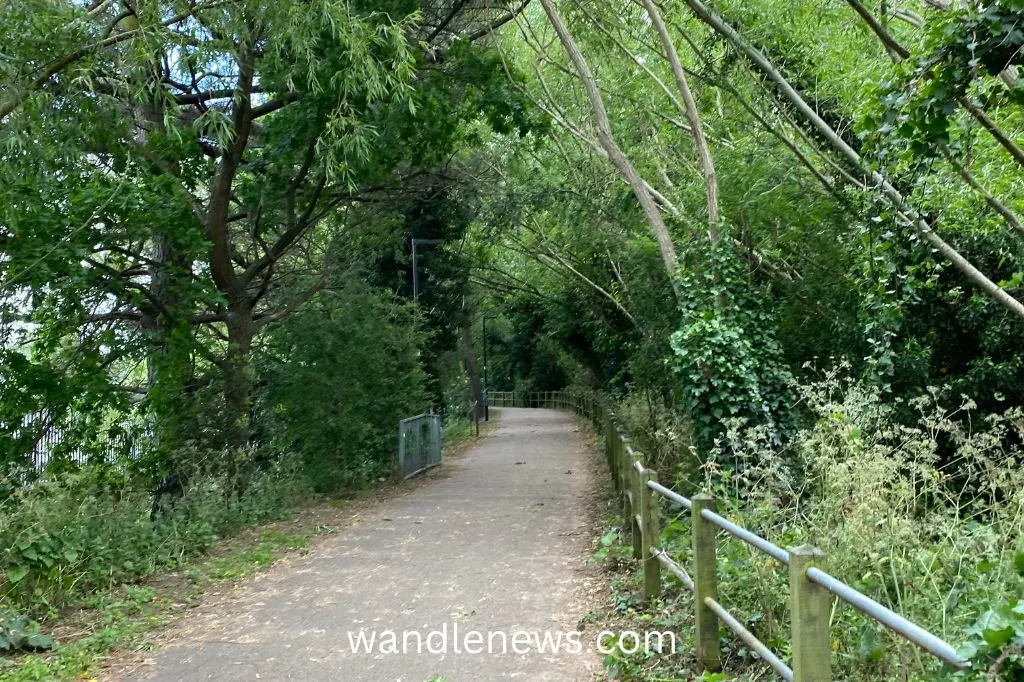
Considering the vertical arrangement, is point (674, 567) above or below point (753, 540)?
below

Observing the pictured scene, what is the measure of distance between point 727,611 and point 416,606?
3.27 meters

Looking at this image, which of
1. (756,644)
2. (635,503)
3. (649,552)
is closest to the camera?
(756,644)

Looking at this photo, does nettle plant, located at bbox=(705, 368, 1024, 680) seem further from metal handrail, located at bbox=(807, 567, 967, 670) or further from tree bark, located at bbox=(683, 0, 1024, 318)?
tree bark, located at bbox=(683, 0, 1024, 318)

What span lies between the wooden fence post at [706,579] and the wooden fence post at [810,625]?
1700mm

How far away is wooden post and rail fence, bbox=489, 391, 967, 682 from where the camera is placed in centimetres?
→ 311

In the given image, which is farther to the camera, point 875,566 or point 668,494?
point 668,494

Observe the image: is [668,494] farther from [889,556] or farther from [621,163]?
[621,163]

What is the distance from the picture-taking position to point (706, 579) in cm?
547

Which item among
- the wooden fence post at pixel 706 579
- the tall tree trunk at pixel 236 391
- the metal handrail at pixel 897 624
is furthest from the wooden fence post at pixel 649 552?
the tall tree trunk at pixel 236 391

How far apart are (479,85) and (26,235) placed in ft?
25.1

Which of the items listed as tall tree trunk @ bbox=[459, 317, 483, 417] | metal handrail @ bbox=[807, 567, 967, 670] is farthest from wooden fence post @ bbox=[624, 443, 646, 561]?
tall tree trunk @ bbox=[459, 317, 483, 417]

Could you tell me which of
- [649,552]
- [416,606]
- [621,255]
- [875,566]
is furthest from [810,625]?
[621,255]

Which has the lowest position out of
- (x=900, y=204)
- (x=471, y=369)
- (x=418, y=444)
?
(x=418, y=444)

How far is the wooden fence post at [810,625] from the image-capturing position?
12.1ft
